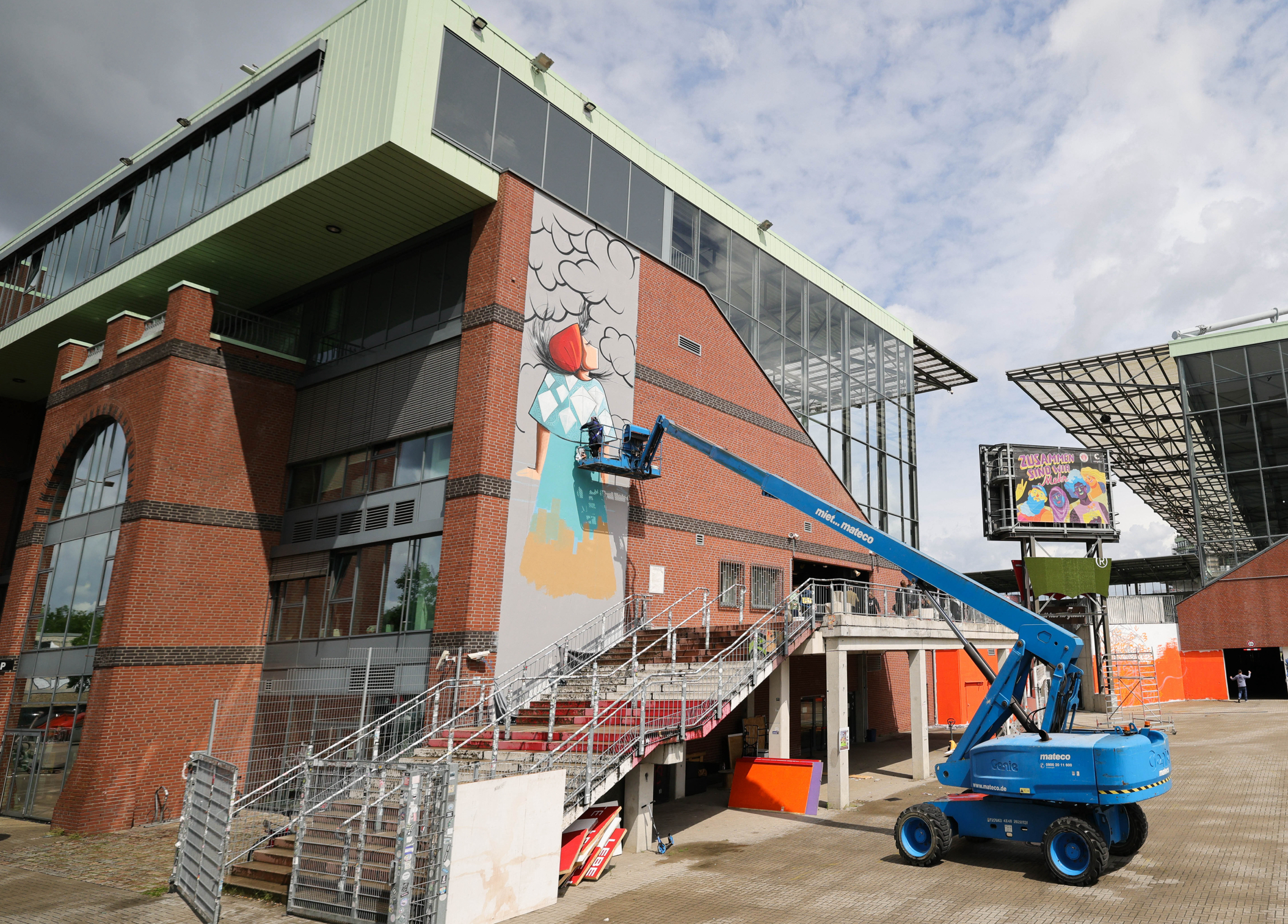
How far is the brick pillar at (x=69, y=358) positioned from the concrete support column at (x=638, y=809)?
2177 centimetres

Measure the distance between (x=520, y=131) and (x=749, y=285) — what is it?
10.4 meters

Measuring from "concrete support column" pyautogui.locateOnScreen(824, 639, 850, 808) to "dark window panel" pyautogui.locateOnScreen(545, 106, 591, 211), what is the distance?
12.8 meters

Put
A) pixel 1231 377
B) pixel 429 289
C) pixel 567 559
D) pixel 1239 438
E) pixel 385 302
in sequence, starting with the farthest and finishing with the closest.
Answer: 1. pixel 1239 438
2. pixel 1231 377
3. pixel 385 302
4. pixel 429 289
5. pixel 567 559

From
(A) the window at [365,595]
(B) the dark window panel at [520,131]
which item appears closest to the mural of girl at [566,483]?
(A) the window at [365,595]

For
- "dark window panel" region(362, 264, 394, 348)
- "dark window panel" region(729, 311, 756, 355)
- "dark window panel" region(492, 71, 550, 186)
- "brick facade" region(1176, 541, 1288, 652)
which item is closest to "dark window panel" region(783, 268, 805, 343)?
"dark window panel" region(729, 311, 756, 355)

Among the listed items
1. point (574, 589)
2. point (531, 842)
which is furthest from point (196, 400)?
point (531, 842)

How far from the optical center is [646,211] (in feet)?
78.6

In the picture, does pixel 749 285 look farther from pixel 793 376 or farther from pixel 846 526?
pixel 846 526

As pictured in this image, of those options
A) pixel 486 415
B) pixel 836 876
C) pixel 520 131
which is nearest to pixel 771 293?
pixel 520 131

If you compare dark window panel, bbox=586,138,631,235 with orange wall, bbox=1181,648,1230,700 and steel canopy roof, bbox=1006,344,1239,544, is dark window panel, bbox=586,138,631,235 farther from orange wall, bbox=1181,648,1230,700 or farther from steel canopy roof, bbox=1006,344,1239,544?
orange wall, bbox=1181,648,1230,700

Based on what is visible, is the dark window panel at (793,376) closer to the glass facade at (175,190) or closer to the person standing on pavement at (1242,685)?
the glass facade at (175,190)

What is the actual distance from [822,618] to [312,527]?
520 inches

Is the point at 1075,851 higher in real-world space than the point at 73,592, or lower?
lower

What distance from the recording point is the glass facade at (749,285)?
19375 millimetres
